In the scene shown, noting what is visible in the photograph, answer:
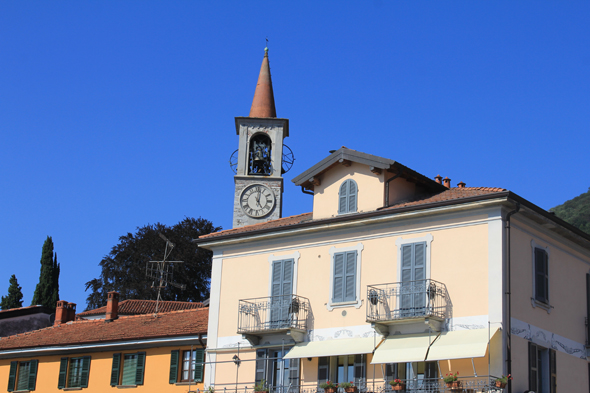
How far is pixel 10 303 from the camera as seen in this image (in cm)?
5456

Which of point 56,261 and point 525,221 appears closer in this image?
point 525,221

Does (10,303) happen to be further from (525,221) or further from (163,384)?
(525,221)

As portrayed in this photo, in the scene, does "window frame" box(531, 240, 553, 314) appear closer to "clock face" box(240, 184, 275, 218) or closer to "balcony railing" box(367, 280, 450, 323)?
"balcony railing" box(367, 280, 450, 323)

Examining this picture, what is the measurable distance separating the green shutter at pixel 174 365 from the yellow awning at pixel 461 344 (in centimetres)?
1026

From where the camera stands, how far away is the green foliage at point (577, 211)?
61250 mm

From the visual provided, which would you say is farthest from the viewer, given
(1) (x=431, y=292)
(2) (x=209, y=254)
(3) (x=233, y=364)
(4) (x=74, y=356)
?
(2) (x=209, y=254)

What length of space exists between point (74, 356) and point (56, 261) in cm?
2714

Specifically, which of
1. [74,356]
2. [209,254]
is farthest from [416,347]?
[209,254]

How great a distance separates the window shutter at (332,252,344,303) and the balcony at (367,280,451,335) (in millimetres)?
1023

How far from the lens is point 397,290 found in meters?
22.8

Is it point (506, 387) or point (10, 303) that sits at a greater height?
point (10, 303)

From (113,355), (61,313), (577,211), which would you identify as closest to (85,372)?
(113,355)

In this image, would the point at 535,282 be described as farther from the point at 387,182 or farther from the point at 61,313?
the point at 61,313

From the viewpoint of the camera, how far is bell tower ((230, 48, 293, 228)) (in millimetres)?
48062
